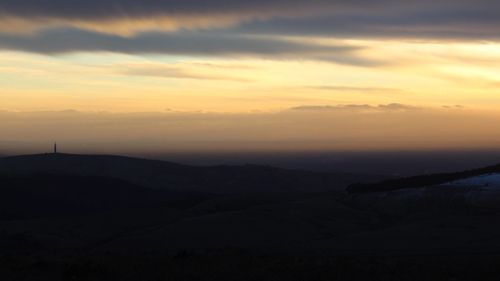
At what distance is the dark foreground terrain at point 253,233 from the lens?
18.8 metres

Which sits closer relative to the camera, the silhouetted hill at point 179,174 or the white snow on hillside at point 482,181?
the white snow on hillside at point 482,181

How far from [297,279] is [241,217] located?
2083 cm

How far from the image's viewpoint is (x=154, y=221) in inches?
1679

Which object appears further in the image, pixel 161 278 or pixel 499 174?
pixel 499 174

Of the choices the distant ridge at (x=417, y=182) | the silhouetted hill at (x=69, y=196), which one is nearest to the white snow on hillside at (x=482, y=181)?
the distant ridge at (x=417, y=182)

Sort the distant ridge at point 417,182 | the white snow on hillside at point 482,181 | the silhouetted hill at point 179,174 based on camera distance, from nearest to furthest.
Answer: the white snow on hillside at point 482,181
the distant ridge at point 417,182
the silhouetted hill at point 179,174

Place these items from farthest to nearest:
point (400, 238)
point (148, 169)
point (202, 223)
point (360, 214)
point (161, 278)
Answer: point (148, 169)
point (360, 214)
point (202, 223)
point (400, 238)
point (161, 278)

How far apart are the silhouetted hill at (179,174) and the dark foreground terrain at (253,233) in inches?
607

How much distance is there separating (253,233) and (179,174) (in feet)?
188

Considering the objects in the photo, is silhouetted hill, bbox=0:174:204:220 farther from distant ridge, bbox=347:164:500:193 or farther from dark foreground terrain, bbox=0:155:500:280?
distant ridge, bbox=347:164:500:193

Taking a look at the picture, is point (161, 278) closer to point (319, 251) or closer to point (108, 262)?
point (108, 262)

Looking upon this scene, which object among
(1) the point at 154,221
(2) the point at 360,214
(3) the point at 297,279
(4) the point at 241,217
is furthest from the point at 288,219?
(3) the point at 297,279

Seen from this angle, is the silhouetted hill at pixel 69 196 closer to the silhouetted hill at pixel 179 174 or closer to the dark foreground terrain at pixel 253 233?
the dark foreground terrain at pixel 253 233

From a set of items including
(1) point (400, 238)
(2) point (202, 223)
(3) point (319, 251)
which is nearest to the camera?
(3) point (319, 251)
